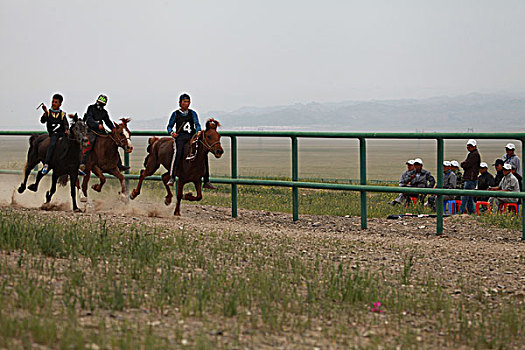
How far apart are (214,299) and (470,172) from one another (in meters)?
11.7

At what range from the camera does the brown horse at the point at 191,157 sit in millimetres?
14125

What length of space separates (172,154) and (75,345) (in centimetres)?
897

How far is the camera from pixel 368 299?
8164 mm

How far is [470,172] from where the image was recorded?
18016mm

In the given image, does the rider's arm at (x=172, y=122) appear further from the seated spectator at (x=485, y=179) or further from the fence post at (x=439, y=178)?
the seated spectator at (x=485, y=179)

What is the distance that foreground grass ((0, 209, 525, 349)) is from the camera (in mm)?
6582

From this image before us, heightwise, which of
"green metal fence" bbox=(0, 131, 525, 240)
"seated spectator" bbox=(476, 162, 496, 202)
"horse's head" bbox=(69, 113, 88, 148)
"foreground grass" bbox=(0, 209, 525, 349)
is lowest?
"foreground grass" bbox=(0, 209, 525, 349)

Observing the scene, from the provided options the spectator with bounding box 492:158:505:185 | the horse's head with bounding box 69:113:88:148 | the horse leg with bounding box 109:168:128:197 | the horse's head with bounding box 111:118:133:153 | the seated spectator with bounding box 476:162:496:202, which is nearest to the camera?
the horse's head with bounding box 69:113:88:148

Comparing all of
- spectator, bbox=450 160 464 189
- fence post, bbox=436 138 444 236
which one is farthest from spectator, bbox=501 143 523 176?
fence post, bbox=436 138 444 236

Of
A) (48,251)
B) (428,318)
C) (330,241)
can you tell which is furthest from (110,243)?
(428,318)

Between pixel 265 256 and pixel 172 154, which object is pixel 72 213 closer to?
pixel 172 154

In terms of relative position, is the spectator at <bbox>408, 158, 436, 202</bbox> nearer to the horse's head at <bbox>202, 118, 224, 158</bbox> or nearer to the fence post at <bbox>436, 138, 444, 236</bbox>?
the fence post at <bbox>436, 138, 444, 236</bbox>

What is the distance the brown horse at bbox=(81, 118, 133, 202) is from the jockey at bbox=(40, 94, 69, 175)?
1109mm

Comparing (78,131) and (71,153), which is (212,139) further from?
(71,153)
